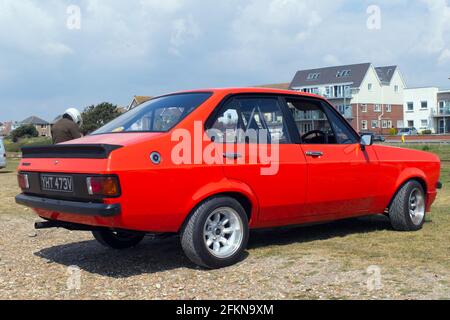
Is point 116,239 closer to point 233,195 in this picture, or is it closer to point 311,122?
point 233,195

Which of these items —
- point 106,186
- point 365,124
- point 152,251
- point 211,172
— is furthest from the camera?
point 365,124

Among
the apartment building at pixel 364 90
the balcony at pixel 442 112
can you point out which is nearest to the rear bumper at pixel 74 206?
the apartment building at pixel 364 90

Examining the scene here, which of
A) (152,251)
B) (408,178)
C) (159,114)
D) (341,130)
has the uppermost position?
(159,114)

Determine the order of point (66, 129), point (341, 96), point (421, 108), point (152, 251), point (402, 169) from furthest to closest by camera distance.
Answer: point (421, 108), point (341, 96), point (66, 129), point (402, 169), point (152, 251)

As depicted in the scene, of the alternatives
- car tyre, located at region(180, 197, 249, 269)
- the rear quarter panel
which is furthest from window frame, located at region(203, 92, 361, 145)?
car tyre, located at region(180, 197, 249, 269)

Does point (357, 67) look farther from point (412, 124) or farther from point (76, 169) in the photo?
point (76, 169)

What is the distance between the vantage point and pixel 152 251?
20.9 ft

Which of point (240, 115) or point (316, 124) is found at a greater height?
point (240, 115)

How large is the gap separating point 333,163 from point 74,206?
288 centimetres

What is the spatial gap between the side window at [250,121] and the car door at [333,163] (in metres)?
0.25

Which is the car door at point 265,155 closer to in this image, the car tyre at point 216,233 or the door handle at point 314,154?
the door handle at point 314,154

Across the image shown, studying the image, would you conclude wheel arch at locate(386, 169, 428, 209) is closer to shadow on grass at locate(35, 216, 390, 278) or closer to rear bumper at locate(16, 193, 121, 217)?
shadow on grass at locate(35, 216, 390, 278)

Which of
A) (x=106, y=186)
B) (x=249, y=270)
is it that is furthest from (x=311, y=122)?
(x=106, y=186)

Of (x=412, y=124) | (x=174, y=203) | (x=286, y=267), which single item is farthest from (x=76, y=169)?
(x=412, y=124)
